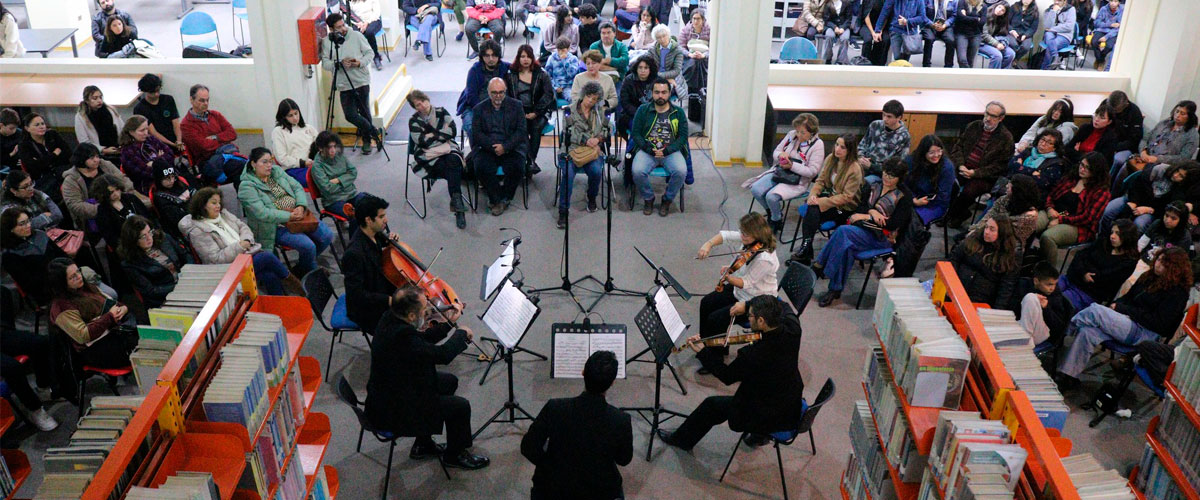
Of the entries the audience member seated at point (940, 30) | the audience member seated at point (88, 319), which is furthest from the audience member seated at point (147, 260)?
the audience member seated at point (940, 30)

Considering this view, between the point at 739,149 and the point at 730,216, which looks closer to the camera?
the point at 730,216

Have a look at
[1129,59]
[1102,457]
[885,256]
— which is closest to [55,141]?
[885,256]

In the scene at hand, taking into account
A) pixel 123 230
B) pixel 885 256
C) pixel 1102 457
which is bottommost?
pixel 1102 457

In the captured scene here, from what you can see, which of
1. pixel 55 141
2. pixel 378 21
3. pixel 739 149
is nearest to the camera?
pixel 55 141

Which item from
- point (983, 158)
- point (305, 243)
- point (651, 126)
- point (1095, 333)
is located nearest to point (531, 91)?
point (651, 126)

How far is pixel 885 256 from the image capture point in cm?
689

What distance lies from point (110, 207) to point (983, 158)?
21.7 ft

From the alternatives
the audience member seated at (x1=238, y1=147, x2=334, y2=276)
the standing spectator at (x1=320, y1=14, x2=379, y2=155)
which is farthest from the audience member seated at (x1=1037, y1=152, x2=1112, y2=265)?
the standing spectator at (x1=320, y1=14, x2=379, y2=155)

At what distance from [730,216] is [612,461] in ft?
14.4

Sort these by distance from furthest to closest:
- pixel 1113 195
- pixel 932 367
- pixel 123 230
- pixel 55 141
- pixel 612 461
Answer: pixel 1113 195
pixel 55 141
pixel 123 230
pixel 612 461
pixel 932 367

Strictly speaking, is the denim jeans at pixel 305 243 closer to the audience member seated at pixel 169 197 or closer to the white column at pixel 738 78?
the audience member seated at pixel 169 197

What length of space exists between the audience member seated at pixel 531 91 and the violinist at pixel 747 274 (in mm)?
3225

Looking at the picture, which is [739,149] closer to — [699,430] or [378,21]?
[699,430]

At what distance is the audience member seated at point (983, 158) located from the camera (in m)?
7.82
